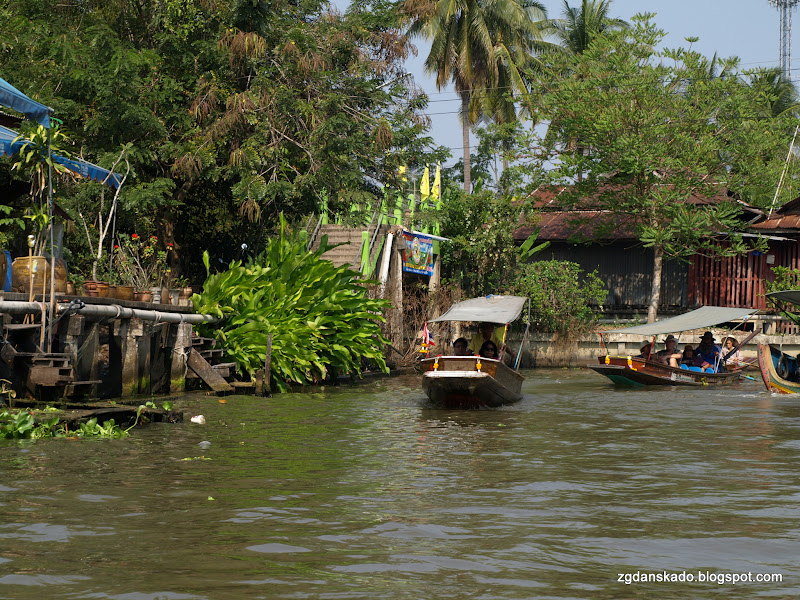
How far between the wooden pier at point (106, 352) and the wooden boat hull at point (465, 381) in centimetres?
344

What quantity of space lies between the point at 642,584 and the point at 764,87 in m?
27.6

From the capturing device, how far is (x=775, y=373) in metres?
21.2

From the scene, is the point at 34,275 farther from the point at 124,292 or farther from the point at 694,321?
the point at 694,321

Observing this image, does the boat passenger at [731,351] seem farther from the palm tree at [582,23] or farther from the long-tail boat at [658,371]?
the palm tree at [582,23]

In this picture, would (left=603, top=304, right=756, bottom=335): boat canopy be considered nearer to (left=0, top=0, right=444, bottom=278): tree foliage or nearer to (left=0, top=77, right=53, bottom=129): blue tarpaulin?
(left=0, top=0, right=444, bottom=278): tree foliage

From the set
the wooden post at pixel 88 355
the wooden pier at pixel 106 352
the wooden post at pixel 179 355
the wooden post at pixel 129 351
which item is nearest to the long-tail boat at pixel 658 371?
the wooden pier at pixel 106 352

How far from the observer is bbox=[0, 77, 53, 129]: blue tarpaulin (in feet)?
43.6

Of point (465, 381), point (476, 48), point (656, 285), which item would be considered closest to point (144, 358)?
→ point (465, 381)

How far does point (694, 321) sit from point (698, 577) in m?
19.1

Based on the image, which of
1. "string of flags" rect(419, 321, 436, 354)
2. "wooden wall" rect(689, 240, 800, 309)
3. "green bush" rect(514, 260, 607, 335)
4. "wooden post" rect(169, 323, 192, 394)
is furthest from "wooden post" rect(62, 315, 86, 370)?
"wooden wall" rect(689, 240, 800, 309)

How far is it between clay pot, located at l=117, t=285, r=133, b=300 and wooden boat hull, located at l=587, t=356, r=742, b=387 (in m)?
11.1

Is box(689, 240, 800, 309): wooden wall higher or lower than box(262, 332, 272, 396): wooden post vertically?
higher

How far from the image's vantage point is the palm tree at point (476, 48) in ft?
127

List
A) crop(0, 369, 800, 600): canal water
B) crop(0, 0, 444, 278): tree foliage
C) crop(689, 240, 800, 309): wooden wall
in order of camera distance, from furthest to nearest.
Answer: crop(689, 240, 800, 309): wooden wall → crop(0, 0, 444, 278): tree foliage → crop(0, 369, 800, 600): canal water
